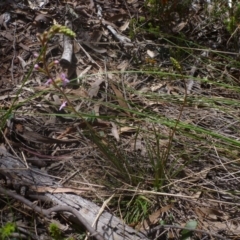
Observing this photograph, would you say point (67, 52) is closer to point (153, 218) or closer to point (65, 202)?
point (65, 202)

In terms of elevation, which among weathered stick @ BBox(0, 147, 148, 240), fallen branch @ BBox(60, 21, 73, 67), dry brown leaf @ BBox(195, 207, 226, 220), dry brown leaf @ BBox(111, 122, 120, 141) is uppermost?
fallen branch @ BBox(60, 21, 73, 67)

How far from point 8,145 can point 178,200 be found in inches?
32.4

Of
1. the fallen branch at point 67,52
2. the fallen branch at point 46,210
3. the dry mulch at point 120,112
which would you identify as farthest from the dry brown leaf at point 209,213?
the fallen branch at point 67,52

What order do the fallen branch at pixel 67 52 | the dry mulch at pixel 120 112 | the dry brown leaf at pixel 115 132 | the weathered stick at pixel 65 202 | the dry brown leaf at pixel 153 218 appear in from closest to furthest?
the weathered stick at pixel 65 202, the dry brown leaf at pixel 153 218, the dry mulch at pixel 120 112, the dry brown leaf at pixel 115 132, the fallen branch at pixel 67 52

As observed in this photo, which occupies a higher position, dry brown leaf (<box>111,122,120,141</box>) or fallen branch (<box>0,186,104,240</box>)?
dry brown leaf (<box>111,122,120,141</box>)

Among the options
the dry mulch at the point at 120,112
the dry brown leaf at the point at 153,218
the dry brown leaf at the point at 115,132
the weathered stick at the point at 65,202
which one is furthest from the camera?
the dry brown leaf at the point at 115,132

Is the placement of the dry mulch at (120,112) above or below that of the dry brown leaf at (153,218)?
above

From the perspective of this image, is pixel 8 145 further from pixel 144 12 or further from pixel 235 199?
pixel 144 12

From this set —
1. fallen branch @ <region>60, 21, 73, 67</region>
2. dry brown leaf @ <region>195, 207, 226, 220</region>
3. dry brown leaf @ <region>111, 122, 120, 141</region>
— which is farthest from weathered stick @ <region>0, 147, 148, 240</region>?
fallen branch @ <region>60, 21, 73, 67</region>

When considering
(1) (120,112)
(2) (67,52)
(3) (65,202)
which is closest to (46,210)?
(3) (65,202)

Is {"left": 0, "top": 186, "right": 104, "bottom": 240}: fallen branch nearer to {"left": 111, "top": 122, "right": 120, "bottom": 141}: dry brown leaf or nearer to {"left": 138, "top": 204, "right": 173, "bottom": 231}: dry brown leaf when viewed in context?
{"left": 138, "top": 204, "right": 173, "bottom": 231}: dry brown leaf

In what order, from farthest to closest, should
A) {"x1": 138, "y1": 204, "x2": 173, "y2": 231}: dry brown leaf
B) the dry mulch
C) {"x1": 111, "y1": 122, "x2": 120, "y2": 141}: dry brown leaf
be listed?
1. {"x1": 111, "y1": 122, "x2": 120, "y2": 141}: dry brown leaf
2. the dry mulch
3. {"x1": 138, "y1": 204, "x2": 173, "y2": 231}: dry brown leaf

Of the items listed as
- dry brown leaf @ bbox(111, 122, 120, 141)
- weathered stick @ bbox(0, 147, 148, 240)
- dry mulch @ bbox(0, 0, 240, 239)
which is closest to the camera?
weathered stick @ bbox(0, 147, 148, 240)

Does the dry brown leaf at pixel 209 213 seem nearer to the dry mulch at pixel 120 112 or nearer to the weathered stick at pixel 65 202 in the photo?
the dry mulch at pixel 120 112
